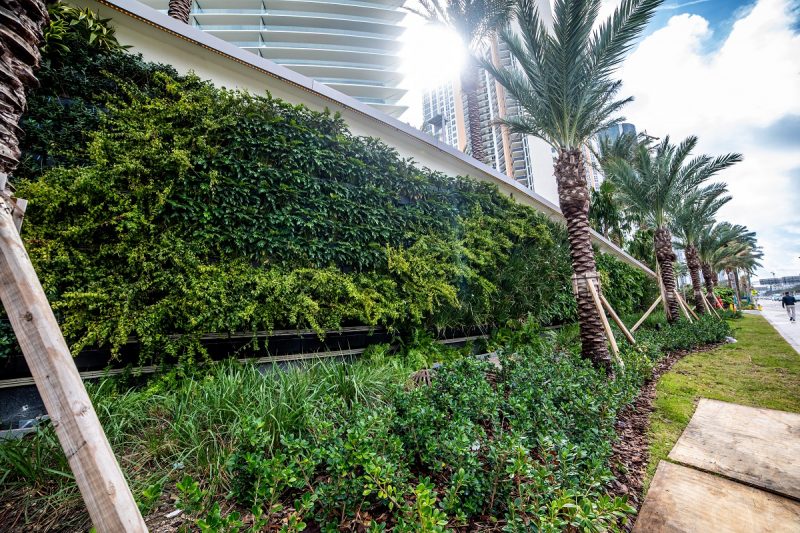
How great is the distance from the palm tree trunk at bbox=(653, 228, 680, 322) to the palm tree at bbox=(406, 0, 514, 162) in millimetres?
7102

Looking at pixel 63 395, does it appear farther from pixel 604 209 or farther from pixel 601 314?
pixel 604 209

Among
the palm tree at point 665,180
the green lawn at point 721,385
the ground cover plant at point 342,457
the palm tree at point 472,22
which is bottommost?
the green lawn at point 721,385

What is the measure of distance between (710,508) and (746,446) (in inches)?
54.0

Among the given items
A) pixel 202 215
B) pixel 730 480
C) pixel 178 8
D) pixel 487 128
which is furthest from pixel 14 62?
pixel 487 128

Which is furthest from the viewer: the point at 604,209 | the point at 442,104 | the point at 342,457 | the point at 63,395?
the point at 442,104

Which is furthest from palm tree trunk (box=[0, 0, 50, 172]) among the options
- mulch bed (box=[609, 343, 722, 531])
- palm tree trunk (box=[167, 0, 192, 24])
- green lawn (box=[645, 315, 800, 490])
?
palm tree trunk (box=[167, 0, 192, 24])

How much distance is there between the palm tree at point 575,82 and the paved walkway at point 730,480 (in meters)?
1.75

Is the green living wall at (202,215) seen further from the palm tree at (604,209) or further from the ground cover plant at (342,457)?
the palm tree at (604,209)

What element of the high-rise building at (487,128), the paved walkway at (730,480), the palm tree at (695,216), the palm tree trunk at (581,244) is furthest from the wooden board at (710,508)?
the high-rise building at (487,128)

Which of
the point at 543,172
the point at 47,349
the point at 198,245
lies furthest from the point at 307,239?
the point at 543,172

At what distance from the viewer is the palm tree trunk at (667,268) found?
994 centimetres

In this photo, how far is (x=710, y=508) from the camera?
6.33 feet

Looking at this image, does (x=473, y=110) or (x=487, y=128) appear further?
(x=487, y=128)

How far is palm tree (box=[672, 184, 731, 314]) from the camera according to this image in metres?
12.8
